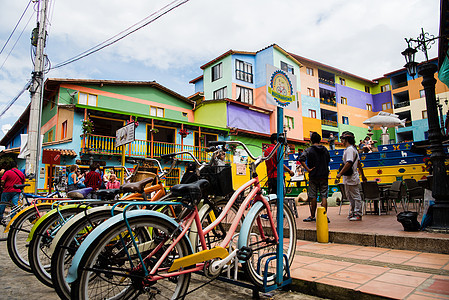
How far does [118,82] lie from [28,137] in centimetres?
1108

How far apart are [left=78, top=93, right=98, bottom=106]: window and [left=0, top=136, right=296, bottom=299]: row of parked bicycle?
707 inches

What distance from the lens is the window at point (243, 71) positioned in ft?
90.0

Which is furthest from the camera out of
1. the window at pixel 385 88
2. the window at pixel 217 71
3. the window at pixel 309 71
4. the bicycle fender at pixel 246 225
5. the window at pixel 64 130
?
the window at pixel 385 88

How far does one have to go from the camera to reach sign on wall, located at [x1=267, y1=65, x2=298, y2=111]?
Result: 9.32ft

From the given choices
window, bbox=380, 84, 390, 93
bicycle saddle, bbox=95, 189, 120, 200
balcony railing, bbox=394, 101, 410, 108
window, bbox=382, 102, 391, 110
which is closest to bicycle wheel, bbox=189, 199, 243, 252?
bicycle saddle, bbox=95, 189, 120, 200

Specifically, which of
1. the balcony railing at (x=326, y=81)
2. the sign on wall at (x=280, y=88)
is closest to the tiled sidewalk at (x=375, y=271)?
the sign on wall at (x=280, y=88)

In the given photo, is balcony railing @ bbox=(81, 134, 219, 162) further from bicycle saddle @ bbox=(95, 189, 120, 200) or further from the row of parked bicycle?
the row of parked bicycle

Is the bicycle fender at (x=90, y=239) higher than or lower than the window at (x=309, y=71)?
lower

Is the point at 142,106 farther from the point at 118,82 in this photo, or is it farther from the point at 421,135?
the point at 421,135

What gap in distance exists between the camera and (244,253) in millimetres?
2512

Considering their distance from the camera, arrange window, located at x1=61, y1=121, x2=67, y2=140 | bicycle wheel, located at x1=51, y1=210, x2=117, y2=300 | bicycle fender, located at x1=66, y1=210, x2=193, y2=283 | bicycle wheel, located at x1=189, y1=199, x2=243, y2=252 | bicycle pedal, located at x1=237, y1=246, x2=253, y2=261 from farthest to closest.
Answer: window, located at x1=61, y1=121, x2=67, y2=140
bicycle wheel, located at x1=189, y1=199, x2=243, y2=252
bicycle pedal, located at x1=237, y1=246, x2=253, y2=261
bicycle wheel, located at x1=51, y1=210, x2=117, y2=300
bicycle fender, located at x1=66, y1=210, x2=193, y2=283

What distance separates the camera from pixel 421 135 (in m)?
33.3

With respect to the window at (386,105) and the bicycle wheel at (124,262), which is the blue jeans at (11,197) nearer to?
the bicycle wheel at (124,262)

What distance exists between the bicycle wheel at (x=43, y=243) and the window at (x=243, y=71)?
82.8 feet
